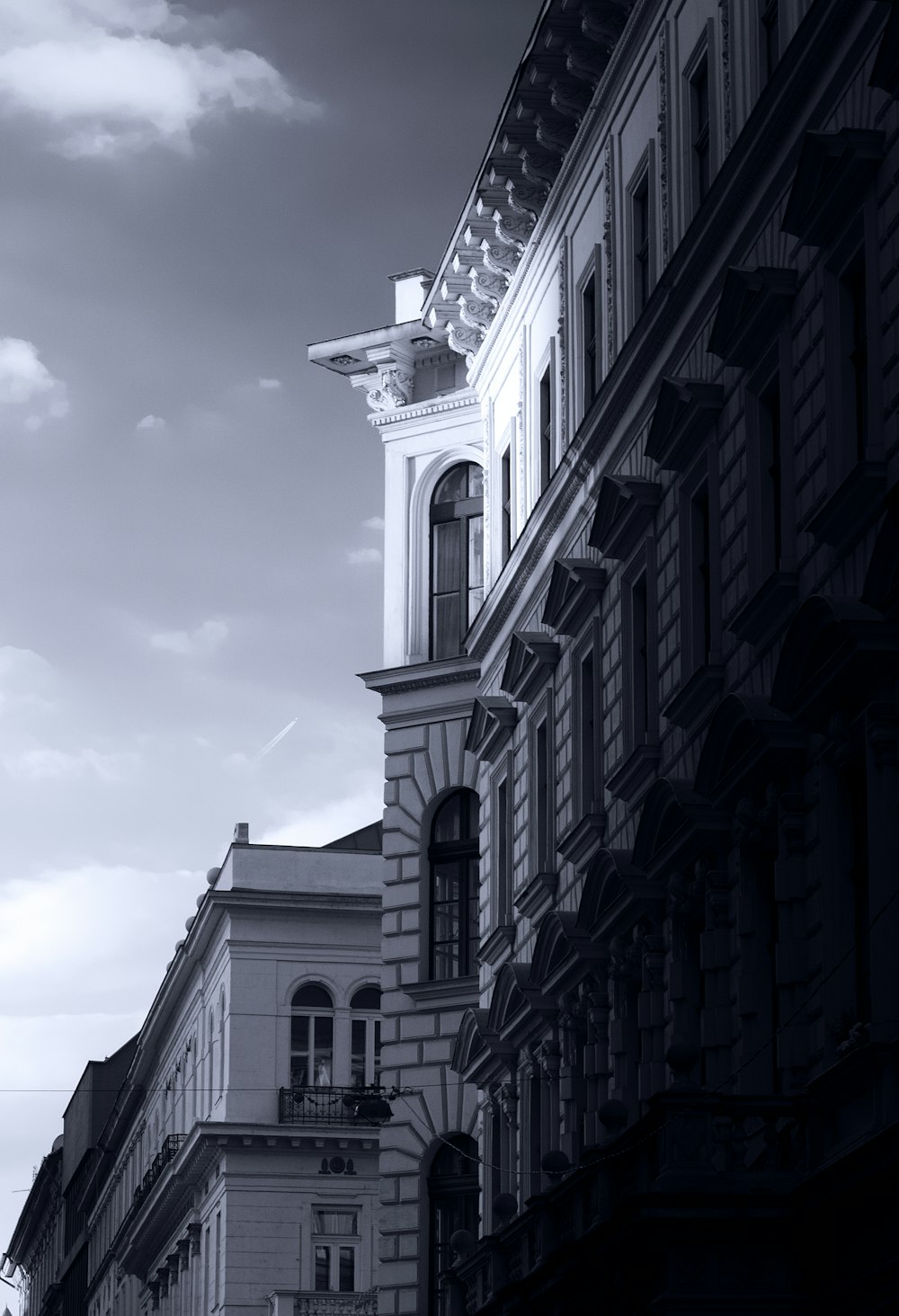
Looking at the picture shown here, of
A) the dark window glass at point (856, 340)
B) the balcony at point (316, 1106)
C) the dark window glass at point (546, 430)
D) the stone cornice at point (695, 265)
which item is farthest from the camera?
the balcony at point (316, 1106)

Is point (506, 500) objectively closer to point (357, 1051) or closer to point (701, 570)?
point (701, 570)

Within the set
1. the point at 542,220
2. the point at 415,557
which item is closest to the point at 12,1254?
the point at 415,557

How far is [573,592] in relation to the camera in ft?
106

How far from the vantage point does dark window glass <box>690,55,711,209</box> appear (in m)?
28.4

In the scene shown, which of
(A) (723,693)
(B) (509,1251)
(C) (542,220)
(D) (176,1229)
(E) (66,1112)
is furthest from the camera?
(E) (66,1112)

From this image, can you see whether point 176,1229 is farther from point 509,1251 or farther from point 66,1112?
point 66,1112

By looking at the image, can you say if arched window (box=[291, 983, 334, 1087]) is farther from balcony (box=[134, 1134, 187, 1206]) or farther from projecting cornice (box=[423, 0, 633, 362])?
projecting cornice (box=[423, 0, 633, 362])

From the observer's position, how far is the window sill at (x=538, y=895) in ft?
111

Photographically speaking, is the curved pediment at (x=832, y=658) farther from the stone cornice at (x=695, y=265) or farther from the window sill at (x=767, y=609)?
the stone cornice at (x=695, y=265)

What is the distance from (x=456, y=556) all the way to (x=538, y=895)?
12.7 m

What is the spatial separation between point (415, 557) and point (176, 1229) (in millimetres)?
32119

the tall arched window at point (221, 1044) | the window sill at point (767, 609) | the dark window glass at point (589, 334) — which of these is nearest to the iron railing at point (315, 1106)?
the tall arched window at point (221, 1044)

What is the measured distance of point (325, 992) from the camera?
65312 mm

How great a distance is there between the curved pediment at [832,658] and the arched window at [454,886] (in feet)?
72.7
